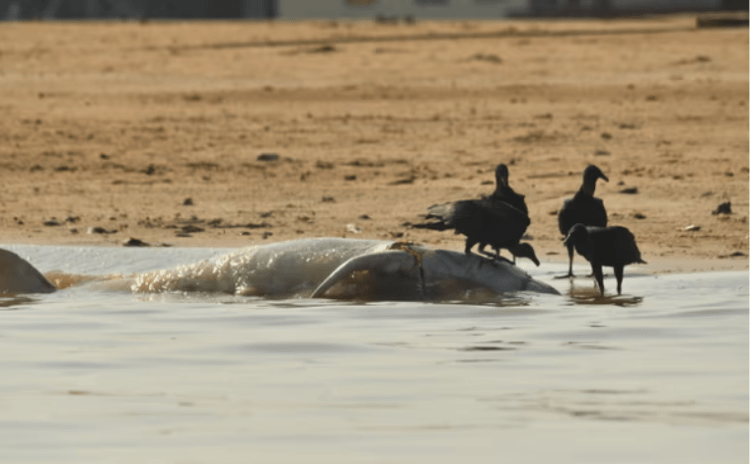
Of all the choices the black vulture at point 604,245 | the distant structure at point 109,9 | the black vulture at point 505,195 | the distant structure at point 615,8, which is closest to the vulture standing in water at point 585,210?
the black vulture at point 604,245

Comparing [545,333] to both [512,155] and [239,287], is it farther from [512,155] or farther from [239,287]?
[512,155]

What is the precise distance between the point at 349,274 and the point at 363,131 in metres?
9.11

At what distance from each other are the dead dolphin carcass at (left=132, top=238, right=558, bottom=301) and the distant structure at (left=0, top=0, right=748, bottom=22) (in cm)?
2974

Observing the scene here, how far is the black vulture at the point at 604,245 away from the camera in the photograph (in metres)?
7.34

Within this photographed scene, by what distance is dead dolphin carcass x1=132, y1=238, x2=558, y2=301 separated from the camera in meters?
7.18

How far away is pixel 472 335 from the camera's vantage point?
6.35 meters

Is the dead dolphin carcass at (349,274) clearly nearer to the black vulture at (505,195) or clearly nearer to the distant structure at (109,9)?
the black vulture at (505,195)

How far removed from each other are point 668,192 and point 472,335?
235 inches

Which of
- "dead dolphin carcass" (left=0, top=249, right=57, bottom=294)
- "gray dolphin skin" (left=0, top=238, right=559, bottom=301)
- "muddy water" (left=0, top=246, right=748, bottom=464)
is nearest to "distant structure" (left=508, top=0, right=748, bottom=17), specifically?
"muddy water" (left=0, top=246, right=748, bottom=464)

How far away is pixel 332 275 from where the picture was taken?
7.12 meters

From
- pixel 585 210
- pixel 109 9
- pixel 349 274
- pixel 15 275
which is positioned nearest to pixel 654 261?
pixel 585 210

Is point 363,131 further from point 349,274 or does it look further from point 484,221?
point 484,221

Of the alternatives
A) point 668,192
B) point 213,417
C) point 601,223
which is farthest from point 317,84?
point 213,417

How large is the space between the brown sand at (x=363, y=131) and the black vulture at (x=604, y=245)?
4.42ft
